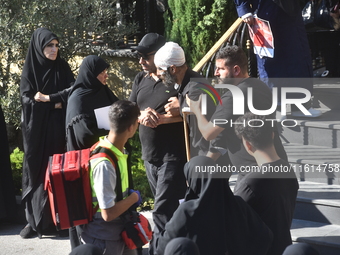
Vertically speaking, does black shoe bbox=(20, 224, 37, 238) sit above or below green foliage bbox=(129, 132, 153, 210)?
below

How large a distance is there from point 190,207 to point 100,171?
731mm

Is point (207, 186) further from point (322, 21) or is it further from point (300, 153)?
point (322, 21)

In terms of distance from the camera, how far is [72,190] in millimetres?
3920

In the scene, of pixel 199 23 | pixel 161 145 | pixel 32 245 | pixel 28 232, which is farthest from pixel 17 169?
pixel 161 145

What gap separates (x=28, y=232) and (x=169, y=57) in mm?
2908

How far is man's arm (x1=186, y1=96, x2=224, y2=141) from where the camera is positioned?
14.6 feet

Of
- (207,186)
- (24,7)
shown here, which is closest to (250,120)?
(207,186)

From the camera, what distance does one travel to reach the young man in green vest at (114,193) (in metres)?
3.84

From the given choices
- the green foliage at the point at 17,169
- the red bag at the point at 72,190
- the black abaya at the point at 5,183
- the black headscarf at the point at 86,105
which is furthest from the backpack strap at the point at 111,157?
the green foliage at the point at 17,169

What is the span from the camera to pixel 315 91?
7.29 m

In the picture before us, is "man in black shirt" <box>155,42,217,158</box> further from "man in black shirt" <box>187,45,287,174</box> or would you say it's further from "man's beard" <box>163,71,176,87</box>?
"man in black shirt" <box>187,45,287,174</box>

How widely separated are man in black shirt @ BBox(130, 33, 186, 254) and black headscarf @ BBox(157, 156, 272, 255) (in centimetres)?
170

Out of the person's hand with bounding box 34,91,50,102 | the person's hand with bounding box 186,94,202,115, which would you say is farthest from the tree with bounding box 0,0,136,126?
the person's hand with bounding box 186,94,202,115

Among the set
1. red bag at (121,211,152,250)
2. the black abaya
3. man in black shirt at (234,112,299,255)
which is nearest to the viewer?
man in black shirt at (234,112,299,255)
